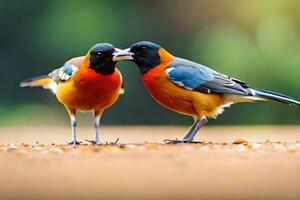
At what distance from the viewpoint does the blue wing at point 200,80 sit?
469 centimetres

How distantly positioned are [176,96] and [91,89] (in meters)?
0.54

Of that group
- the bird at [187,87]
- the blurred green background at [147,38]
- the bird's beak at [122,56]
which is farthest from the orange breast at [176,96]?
the blurred green background at [147,38]

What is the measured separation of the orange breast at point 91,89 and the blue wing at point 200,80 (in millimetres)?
380

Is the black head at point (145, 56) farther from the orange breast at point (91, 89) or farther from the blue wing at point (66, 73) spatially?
the blue wing at point (66, 73)

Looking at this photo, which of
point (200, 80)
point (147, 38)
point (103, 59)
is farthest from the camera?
point (147, 38)

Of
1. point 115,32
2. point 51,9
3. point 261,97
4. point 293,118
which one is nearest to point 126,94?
point 115,32

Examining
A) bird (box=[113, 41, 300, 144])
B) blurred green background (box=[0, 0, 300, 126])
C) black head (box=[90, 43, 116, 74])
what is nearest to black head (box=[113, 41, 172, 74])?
bird (box=[113, 41, 300, 144])

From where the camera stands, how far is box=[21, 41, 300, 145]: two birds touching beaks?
461 centimetres

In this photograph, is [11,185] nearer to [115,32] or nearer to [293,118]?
[293,118]

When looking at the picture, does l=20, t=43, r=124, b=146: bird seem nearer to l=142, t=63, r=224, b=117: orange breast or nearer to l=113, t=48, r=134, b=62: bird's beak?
l=113, t=48, r=134, b=62: bird's beak

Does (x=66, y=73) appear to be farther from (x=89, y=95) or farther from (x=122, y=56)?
(x=122, y=56)

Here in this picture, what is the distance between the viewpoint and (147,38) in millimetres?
13219

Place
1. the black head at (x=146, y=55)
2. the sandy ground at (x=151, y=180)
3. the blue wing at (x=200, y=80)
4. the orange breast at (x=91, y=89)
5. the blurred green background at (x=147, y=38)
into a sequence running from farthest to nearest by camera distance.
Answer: the blurred green background at (x=147, y=38)
the black head at (x=146, y=55)
the blue wing at (x=200, y=80)
the orange breast at (x=91, y=89)
the sandy ground at (x=151, y=180)

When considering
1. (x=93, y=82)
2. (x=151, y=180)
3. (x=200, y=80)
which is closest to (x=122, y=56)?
(x=93, y=82)
